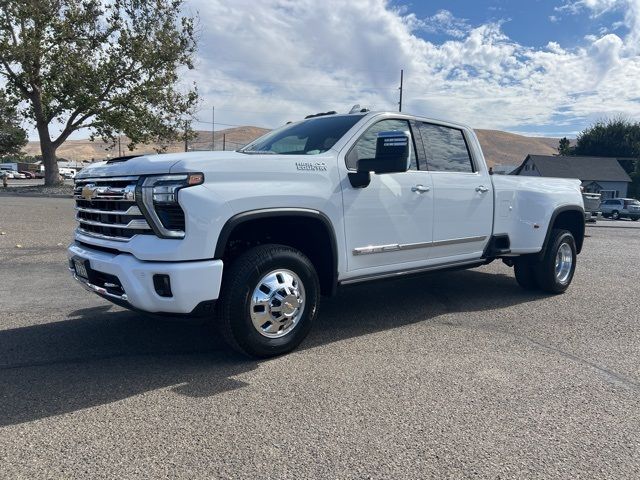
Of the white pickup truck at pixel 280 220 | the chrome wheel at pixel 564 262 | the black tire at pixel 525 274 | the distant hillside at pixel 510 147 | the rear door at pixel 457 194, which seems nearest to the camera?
the white pickup truck at pixel 280 220

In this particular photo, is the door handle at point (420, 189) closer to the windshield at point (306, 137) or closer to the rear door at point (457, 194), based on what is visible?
the rear door at point (457, 194)

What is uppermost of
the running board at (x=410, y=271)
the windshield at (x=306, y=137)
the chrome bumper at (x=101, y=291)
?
the windshield at (x=306, y=137)

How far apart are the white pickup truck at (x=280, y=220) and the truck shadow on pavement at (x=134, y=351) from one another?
47 cm

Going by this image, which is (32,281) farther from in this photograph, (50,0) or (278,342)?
(50,0)

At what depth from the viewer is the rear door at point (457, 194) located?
5246 millimetres

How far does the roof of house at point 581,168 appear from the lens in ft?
195

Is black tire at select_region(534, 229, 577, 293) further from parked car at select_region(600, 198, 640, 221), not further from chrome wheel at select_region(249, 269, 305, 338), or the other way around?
parked car at select_region(600, 198, 640, 221)

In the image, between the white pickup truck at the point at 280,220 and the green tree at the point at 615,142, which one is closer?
the white pickup truck at the point at 280,220

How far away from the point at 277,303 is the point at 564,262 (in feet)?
14.9

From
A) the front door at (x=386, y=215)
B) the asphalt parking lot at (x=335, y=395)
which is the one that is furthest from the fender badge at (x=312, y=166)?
the asphalt parking lot at (x=335, y=395)

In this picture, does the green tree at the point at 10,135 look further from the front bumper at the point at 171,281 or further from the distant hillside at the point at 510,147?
the distant hillside at the point at 510,147

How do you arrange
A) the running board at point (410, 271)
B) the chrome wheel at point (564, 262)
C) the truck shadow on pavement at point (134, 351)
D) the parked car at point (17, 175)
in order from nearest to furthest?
1. the truck shadow on pavement at point (134, 351)
2. the running board at point (410, 271)
3. the chrome wheel at point (564, 262)
4. the parked car at point (17, 175)

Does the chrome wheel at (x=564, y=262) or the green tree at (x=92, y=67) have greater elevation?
Result: the green tree at (x=92, y=67)

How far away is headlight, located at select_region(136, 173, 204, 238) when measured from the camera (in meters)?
3.54
